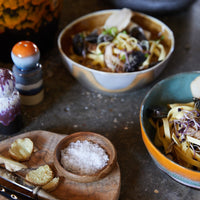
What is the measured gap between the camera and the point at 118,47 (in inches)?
43.6

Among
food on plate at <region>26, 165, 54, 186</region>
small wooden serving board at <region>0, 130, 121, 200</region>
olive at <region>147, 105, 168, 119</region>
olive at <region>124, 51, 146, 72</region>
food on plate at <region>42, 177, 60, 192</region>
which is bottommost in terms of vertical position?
small wooden serving board at <region>0, 130, 121, 200</region>

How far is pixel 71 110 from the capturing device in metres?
1.03

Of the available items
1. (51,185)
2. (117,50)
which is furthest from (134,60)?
(51,185)

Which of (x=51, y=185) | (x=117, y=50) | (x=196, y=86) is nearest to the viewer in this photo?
(x=51, y=185)

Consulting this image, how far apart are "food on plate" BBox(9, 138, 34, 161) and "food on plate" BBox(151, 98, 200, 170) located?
366 millimetres

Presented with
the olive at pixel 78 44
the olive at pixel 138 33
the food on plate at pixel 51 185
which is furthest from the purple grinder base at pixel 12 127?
the olive at pixel 138 33

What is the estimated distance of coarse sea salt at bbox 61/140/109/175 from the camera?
77cm

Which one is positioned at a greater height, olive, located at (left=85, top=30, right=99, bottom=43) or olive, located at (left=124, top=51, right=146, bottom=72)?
olive, located at (left=85, top=30, right=99, bottom=43)

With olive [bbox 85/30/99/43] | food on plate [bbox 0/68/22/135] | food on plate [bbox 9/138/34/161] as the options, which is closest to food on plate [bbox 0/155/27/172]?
food on plate [bbox 9/138/34/161]

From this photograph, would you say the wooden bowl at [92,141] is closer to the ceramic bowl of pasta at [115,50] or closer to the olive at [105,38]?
the ceramic bowl of pasta at [115,50]

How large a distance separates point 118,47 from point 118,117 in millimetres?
276

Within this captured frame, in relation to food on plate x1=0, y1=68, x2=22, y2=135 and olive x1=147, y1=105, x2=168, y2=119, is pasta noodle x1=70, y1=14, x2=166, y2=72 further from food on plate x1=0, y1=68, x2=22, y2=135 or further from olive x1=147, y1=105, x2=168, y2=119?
food on plate x1=0, y1=68, x2=22, y2=135

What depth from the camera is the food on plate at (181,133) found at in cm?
80

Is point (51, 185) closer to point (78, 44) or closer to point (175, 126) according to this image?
point (175, 126)
